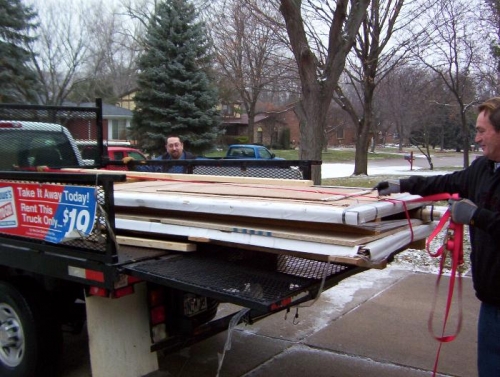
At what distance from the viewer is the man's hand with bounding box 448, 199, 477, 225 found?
8.20ft

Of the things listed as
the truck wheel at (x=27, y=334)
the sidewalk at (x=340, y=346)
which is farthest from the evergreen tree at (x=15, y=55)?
the truck wheel at (x=27, y=334)

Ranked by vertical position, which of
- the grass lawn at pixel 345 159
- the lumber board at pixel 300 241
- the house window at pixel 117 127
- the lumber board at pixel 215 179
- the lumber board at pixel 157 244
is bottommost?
the grass lawn at pixel 345 159

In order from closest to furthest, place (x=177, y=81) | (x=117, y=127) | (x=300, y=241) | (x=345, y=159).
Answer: (x=300, y=241), (x=177, y=81), (x=345, y=159), (x=117, y=127)

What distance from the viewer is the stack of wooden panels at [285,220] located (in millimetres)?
2680

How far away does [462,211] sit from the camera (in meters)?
2.52

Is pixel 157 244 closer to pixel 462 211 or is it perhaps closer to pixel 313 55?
pixel 462 211

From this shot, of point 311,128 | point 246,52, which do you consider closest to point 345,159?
point 246,52

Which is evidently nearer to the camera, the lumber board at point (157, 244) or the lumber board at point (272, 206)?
the lumber board at point (272, 206)

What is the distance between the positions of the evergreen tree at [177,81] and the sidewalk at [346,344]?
2120cm

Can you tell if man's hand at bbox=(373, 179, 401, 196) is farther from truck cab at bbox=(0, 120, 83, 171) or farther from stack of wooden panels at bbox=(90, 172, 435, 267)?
truck cab at bbox=(0, 120, 83, 171)

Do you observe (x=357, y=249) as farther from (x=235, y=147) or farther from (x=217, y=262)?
(x=235, y=147)

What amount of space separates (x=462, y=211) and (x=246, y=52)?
77.4 ft

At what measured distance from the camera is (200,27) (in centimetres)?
2684

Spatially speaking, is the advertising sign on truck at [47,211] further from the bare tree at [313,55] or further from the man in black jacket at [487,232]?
the bare tree at [313,55]
